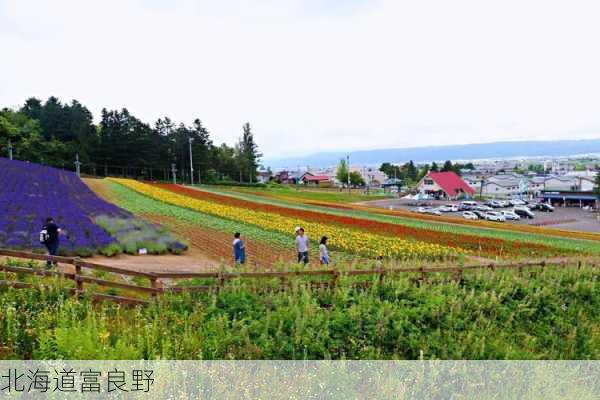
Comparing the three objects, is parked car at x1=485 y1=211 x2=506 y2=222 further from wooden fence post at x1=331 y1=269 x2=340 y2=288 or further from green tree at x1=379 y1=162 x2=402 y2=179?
green tree at x1=379 y1=162 x2=402 y2=179

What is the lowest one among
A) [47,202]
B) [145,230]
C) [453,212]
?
[453,212]

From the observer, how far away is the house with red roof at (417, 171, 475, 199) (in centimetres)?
9896

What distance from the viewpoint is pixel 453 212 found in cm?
6519

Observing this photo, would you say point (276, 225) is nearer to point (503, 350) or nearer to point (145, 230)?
point (145, 230)

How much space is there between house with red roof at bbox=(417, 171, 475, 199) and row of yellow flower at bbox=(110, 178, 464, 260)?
71.5 metres

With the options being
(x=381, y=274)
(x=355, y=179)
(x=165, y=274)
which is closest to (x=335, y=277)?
(x=381, y=274)

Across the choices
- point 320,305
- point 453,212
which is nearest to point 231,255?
point 320,305

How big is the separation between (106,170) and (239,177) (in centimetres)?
3166

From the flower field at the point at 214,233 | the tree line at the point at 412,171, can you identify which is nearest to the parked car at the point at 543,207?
the flower field at the point at 214,233

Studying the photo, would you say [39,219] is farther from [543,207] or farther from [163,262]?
[543,207]

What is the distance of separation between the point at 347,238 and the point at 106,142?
6761 cm

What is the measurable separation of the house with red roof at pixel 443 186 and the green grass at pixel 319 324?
90.3m

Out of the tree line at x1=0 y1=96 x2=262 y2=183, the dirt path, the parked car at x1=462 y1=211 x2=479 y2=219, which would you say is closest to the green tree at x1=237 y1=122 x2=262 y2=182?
the tree line at x1=0 y1=96 x2=262 y2=183

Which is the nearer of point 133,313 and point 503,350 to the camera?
point 133,313
